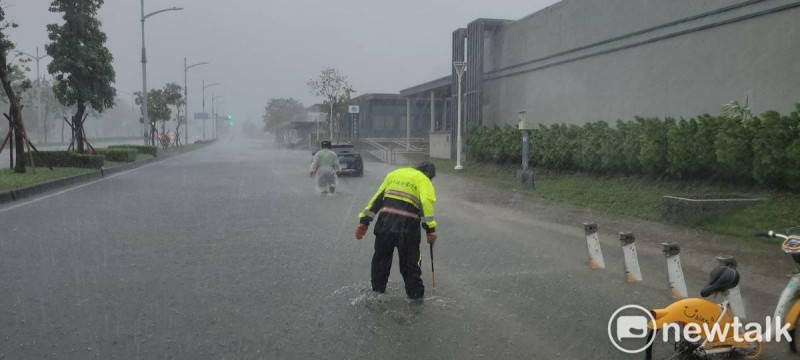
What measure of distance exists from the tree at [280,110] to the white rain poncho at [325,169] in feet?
331

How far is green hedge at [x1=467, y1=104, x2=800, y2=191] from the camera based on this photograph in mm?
10367

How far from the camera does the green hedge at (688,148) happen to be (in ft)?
34.0

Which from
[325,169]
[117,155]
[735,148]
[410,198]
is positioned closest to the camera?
[410,198]

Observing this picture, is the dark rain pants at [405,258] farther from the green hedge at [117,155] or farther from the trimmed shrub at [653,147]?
the green hedge at [117,155]

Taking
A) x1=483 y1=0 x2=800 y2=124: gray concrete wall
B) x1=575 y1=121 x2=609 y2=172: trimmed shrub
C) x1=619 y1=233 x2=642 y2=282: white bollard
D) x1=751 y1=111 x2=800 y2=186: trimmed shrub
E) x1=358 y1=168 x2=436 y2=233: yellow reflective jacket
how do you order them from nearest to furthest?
x1=358 y1=168 x2=436 y2=233: yellow reflective jacket, x1=619 y1=233 x2=642 y2=282: white bollard, x1=751 y1=111 x2=800 y2=186: trimmed shrub, x1=483 y1=0 x2=800 y2=124: gray concrete wall, x1=575 y1=121 x2=609 y2=172: trimmed shrub

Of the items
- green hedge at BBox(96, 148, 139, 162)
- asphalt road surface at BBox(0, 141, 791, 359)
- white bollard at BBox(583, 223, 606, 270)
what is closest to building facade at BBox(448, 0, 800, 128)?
asphalt road surface at BBox(0, 141, 791, 359)

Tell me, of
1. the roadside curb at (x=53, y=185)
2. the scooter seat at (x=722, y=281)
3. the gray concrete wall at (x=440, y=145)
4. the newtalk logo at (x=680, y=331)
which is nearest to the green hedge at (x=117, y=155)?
the roadside curb at (x=53, y=185)

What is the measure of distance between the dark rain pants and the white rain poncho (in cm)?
937

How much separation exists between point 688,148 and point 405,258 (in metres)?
9.24

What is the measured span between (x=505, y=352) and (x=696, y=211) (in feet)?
23.0

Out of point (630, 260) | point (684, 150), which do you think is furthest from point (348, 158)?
point (630, 260)

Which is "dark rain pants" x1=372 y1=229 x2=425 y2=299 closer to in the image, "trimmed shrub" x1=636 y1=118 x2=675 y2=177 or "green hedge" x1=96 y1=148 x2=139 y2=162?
"trimmed shrub" x1=636 y1=118 x2=675 y2=177

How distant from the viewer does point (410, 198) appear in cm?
584

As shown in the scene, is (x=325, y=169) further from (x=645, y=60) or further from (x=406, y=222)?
(x=406, y=222)
